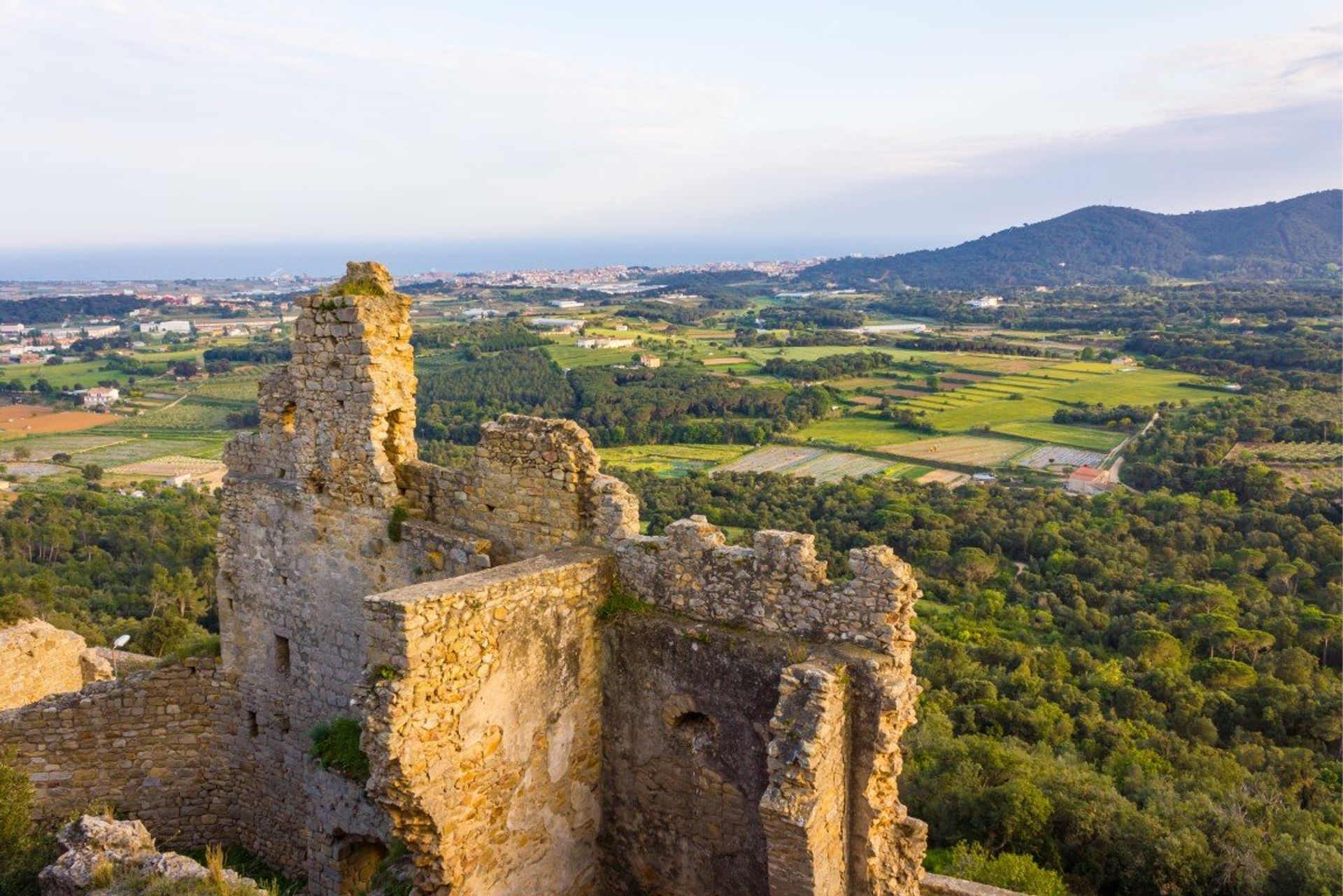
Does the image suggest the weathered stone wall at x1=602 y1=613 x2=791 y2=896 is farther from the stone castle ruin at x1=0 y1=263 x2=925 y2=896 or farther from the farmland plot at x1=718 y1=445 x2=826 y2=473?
the farmland plot at x1=718 y1=445 x2=826 y2=473

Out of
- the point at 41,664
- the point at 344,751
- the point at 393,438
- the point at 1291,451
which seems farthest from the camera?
the point at 1291,451

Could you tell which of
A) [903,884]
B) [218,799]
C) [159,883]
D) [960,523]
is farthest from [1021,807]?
[960,523]

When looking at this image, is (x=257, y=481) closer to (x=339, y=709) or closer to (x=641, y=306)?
(x=339, y=709)

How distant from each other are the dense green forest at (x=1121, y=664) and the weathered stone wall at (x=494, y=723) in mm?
9794

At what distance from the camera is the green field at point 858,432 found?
64.4 metres

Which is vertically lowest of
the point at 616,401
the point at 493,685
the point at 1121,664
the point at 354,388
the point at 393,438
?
the point at 1121,664

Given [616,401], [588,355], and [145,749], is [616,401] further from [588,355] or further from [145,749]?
[145,749]

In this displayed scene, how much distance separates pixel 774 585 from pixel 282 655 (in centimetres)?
581

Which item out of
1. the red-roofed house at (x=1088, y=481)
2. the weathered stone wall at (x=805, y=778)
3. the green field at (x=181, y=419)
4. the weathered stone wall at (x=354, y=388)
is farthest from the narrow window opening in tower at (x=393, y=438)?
the green field at (x=181, y=419)

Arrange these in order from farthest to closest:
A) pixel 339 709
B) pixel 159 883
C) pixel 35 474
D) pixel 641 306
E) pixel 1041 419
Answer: pixel 641 306 → pixel 1041 419 → pixel 35 474 → pixel 339 709 → pixel 159 883

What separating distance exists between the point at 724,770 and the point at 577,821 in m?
1.60

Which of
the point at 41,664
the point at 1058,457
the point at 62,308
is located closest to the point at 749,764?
the point at 41,664

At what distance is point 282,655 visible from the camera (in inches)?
395

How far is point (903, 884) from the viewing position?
7754 mm
